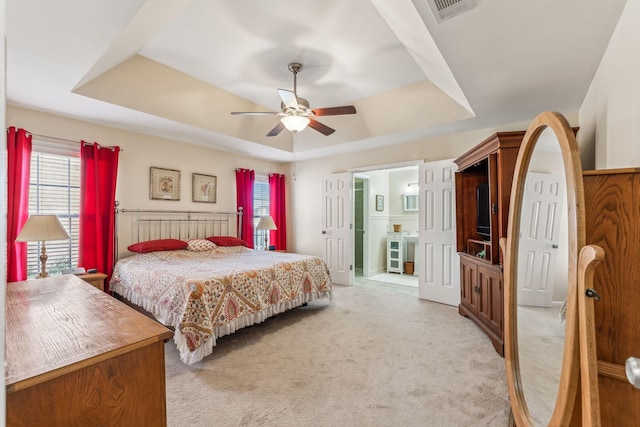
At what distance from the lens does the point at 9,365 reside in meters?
0.92

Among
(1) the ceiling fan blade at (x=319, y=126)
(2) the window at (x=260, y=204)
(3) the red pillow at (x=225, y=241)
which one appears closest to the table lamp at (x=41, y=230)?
(3) the red pillow at (x=225, y=241)

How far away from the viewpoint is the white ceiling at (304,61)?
1.81 meters

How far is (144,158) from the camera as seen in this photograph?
3998 mm

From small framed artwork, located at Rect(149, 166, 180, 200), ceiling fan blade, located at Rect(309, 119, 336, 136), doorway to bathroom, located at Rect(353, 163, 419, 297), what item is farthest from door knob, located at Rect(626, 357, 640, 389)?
doorway to bathroom, located at Rect(353, 163, 419, 297)

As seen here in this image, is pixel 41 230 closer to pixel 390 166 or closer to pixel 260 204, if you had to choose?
pixel 260 204

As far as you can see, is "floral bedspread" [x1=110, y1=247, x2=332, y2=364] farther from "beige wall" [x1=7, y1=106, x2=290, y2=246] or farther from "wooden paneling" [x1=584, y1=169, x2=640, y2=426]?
"wooden paneling" [x1=584, y1=169, x2=640, y2=426]

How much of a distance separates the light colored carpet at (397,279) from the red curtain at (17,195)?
5.03 m

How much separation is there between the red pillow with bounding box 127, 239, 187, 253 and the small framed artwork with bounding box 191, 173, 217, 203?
2.89 feet

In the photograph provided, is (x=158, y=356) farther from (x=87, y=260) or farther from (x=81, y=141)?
(x=81, y=141)

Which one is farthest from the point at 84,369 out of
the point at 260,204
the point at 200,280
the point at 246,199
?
the point at 260,204

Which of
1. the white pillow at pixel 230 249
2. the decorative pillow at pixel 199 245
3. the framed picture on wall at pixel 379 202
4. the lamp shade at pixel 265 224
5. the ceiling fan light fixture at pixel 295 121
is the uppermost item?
the ceiling fan light fixture at pixel 295 121

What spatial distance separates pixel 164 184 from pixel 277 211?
217 centimetres

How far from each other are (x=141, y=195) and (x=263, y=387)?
3.22 metres

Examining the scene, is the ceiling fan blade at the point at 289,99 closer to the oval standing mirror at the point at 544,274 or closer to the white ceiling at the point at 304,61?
the white ceiling at the point at 304,61
